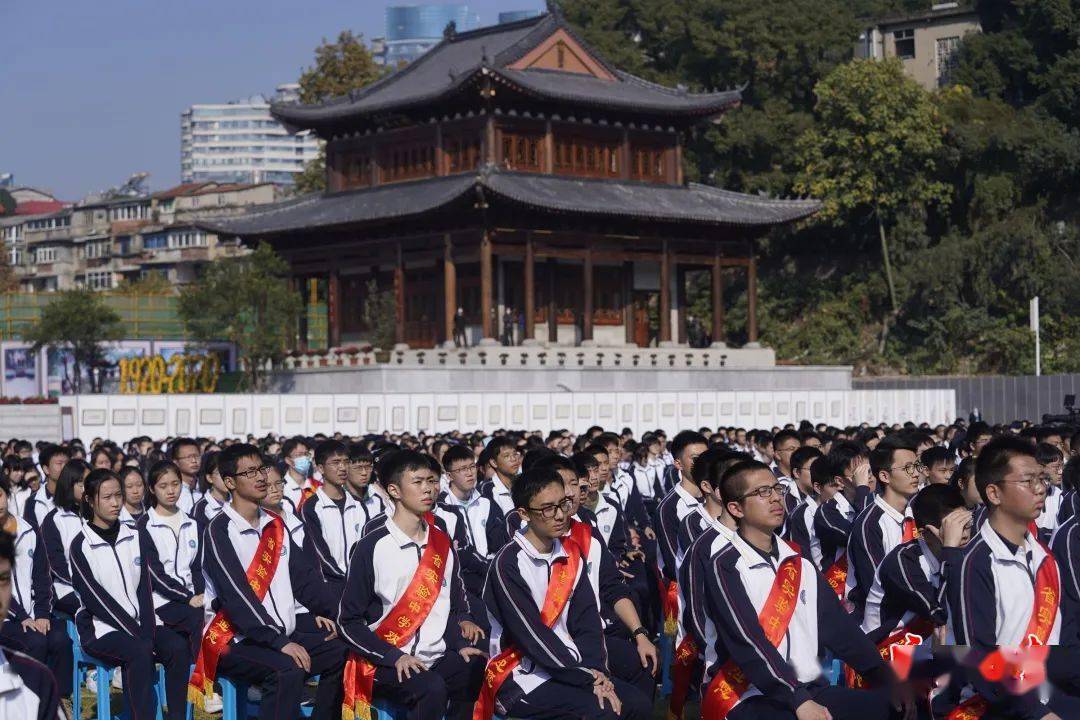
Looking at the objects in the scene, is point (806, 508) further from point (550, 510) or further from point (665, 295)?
point (665, 295)

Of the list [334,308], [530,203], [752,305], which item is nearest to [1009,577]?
[530,203]

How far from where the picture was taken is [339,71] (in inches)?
2295

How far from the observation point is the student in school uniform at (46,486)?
1295cm

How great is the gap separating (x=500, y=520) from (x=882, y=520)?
3.29 metres

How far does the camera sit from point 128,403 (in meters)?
30.4

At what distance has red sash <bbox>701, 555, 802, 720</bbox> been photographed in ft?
23.4

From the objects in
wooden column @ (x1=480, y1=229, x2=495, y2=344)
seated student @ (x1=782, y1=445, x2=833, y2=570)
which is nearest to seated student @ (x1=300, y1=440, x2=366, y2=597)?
seated student @ (x1=782, y1=445, x2=833, y2=570)

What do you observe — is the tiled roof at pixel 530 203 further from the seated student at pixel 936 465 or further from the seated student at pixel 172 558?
the seated student at pixel 936 465

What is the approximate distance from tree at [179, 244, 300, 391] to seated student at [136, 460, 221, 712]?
31310 mm

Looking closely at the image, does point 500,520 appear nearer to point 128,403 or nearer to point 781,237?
point 128,403

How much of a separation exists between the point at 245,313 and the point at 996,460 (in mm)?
37492

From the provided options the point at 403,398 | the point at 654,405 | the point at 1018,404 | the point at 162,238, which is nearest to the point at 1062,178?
the point at 1018,404

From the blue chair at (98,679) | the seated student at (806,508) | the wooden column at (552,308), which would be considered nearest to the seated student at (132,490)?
the blue chair at (98,679)

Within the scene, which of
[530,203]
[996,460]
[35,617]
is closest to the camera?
[996,460]
